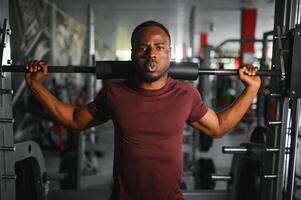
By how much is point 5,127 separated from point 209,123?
0.72 m

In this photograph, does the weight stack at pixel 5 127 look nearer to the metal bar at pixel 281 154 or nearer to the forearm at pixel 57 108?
the forearm at pixel 57 108

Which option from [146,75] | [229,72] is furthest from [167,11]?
[146,75]

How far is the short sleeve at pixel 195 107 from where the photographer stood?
2.84 feet

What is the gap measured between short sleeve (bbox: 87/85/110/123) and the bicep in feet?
0.93

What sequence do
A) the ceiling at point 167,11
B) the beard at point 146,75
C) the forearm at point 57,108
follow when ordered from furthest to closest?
the ceiling at point 167,11, the forearm at point 57,108, the beard at point 146,75

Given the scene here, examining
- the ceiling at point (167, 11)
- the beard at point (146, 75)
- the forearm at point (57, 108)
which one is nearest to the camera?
the beard at point (146, 75)

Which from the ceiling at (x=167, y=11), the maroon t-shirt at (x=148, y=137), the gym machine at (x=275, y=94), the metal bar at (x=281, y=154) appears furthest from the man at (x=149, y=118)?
the ceiling at (x=167, y=11)

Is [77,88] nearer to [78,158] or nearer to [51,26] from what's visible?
[51,26]

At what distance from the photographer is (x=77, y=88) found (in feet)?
18.3

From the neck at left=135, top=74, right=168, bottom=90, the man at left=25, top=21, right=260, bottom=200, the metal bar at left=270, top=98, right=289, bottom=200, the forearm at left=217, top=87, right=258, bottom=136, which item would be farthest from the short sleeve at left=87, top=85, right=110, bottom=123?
the metal bar at left=270, top=98, right=289, bottom=200

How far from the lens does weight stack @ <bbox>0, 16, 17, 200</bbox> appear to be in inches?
38.4

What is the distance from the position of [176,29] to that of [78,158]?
17.4 ft

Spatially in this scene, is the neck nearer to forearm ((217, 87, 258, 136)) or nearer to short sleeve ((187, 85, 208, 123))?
short sleeve ((187, 85, 208, 123))

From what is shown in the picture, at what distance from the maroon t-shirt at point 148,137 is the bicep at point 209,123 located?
0.27ft
